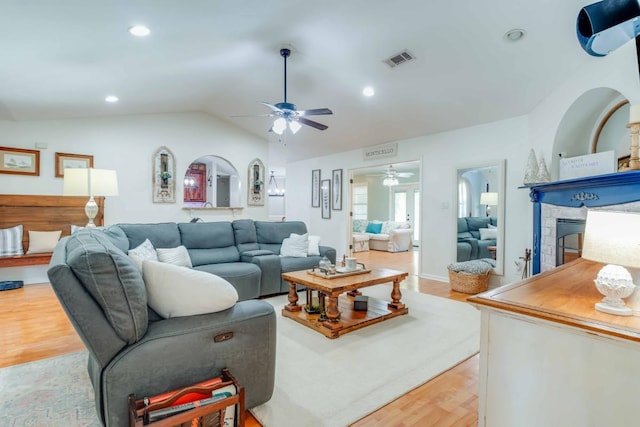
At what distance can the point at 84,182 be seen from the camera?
11.0 ft

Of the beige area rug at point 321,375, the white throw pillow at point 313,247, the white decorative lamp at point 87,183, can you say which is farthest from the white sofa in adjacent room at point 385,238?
the white decorative lamp at point 87,183

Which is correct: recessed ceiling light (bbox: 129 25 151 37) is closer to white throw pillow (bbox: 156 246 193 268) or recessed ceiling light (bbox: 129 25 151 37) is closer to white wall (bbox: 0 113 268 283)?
white throw pillow (bbox: 156 246 193 268)

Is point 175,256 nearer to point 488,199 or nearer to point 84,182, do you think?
point 84,182

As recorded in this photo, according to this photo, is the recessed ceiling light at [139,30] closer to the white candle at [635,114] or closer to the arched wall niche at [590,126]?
the white candle at [635,114]

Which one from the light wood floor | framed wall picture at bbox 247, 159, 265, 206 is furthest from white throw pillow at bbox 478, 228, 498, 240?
framed wall picture at bbox 247, 159, 265, 206

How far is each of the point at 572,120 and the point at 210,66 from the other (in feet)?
14.1

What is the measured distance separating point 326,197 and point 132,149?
157 inches

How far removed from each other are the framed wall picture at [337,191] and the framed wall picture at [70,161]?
4.53 metres

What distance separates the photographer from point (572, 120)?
3604 mm

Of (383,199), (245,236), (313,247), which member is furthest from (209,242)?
(383,199)

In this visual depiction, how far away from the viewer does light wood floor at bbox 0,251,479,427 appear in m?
1.82

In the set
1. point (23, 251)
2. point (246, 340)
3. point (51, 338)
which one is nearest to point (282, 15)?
point (246, 340)

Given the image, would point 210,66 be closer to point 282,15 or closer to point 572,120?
point 282,15

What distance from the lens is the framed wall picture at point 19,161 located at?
4684 mm
